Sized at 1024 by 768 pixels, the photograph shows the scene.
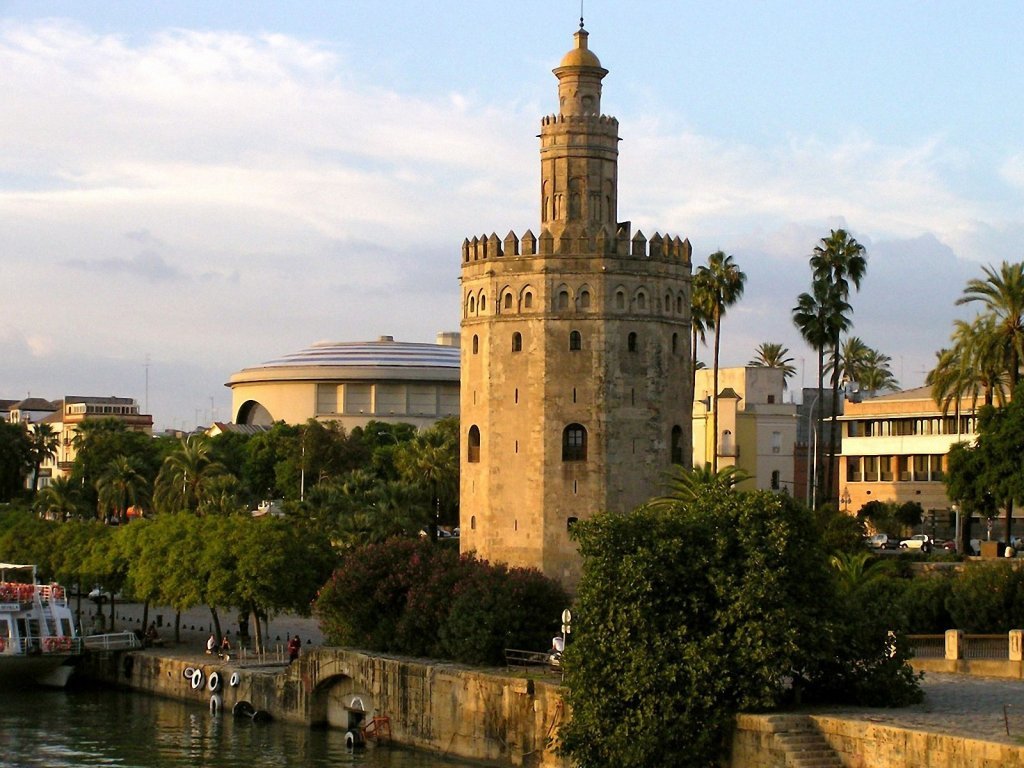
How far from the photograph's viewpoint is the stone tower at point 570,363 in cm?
4909

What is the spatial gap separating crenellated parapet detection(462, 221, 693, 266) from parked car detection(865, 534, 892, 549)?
16.6 metres

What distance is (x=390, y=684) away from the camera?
127ft

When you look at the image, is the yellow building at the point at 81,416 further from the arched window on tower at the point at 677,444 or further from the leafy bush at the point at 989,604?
the leafy bush at the point at 989,604

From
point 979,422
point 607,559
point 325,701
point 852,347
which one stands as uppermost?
point 852,347

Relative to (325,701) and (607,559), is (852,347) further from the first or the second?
(607,559)

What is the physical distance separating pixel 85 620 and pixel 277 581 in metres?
16.6

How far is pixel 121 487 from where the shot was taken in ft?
257

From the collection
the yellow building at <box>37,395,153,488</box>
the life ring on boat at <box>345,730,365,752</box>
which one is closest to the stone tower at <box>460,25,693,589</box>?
A: the life ring on boat at <box>345,730,365,752</box>

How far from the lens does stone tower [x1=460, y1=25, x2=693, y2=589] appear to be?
1933 inches

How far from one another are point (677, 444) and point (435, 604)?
43.3 feet

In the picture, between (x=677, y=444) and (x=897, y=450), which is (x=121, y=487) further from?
(x=677, y=444)

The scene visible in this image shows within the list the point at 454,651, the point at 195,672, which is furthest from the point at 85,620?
the point at 454,651

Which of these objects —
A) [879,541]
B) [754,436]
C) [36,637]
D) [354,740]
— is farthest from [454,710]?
[754,436]

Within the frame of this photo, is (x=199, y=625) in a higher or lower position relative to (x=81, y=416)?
lower
